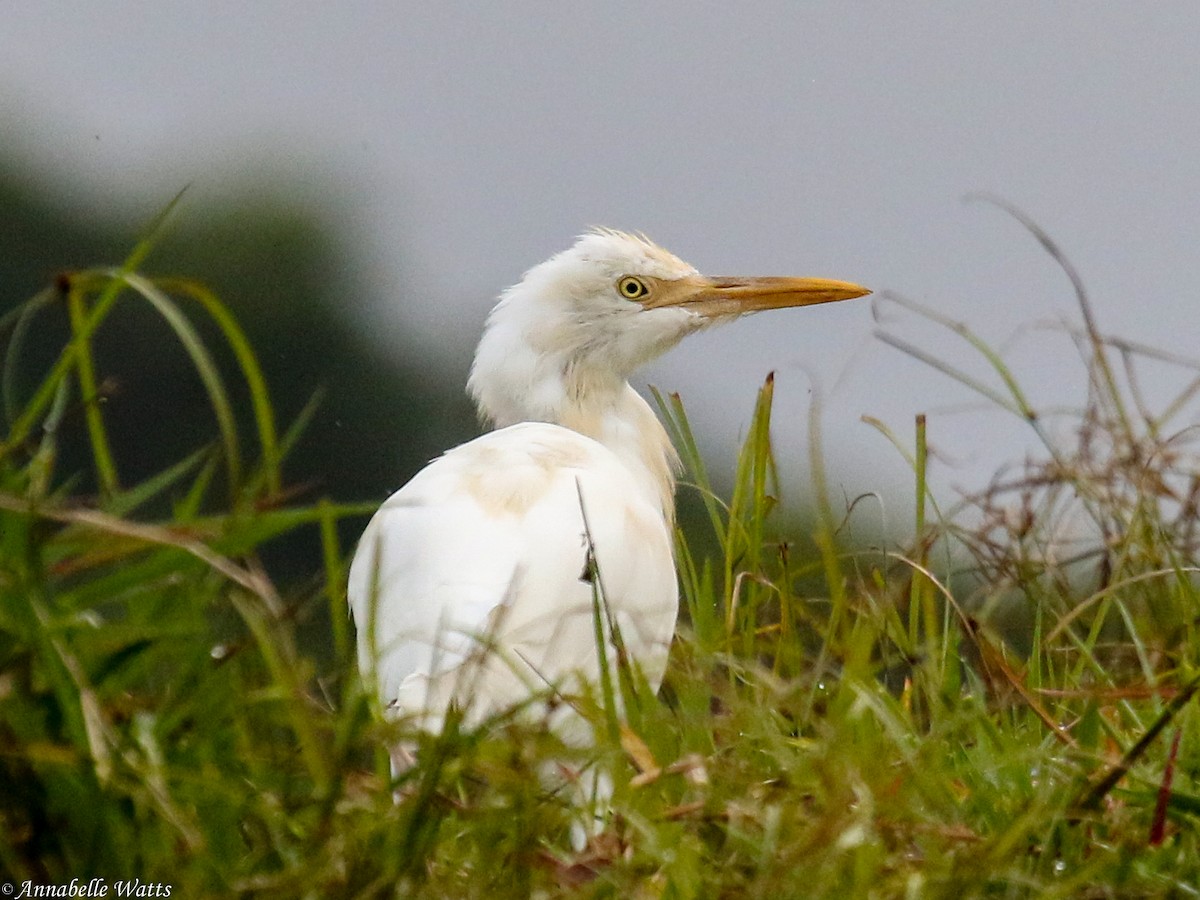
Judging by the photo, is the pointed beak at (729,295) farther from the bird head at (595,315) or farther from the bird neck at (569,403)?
the bird neck at (569,403)

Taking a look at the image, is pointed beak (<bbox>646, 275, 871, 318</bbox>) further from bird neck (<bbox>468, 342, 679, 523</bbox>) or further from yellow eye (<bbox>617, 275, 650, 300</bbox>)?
bird neck (<bbox>468, 342, 679, 523</bbox>)

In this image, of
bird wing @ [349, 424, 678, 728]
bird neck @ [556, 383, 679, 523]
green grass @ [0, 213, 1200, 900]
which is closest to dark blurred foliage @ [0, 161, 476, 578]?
bird neck @ [556, 383, 679, 523]

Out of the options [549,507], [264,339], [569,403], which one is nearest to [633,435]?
[569,403]

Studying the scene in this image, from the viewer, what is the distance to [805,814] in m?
2.21

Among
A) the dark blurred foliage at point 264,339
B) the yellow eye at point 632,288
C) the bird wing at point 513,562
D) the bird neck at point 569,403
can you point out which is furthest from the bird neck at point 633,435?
the dark blurred foliage at point 264,339

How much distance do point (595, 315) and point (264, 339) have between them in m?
22.1

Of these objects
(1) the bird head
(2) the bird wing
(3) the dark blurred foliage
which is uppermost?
(1) the bird head

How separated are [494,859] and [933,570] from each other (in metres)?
1.68

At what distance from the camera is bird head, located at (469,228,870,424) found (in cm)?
488

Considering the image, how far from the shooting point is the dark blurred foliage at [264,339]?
1934cm

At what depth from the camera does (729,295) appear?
195 inches

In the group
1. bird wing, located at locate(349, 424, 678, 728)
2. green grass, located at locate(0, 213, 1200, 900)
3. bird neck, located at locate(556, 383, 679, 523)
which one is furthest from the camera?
bird neck, located at locate(556, 383, 679, 523)

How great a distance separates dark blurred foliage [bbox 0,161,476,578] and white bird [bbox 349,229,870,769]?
954 cm

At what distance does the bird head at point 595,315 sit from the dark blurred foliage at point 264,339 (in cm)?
951
